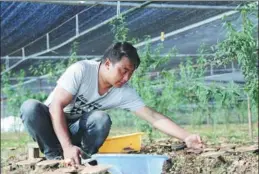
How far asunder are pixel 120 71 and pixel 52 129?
22.6 inches

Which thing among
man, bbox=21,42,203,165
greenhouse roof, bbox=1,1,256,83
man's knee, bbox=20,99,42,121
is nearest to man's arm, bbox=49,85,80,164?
man, bbox=21,42,203,165

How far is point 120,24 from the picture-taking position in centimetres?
488

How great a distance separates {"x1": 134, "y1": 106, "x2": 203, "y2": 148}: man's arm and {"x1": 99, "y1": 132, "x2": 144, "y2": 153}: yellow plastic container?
2.72ft

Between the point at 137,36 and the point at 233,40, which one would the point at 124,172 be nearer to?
the point at 233,40

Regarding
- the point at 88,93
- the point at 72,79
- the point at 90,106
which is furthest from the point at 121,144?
the point at 72,79

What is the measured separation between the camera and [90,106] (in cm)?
277

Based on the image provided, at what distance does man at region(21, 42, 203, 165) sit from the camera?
2391 millimetres

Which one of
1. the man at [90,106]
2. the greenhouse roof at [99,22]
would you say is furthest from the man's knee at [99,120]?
the greenhouse roof at [99,22]

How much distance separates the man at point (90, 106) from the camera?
7.84 ft

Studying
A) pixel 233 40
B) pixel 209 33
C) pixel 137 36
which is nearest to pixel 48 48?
pixel 137 36

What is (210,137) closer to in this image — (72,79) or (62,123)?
(72,79)

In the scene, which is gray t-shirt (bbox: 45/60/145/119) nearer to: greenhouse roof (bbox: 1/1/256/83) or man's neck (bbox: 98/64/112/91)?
man's neck (bbox: 98/64/112/91)

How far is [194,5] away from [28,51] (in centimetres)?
336

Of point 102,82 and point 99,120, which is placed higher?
point 102,82
